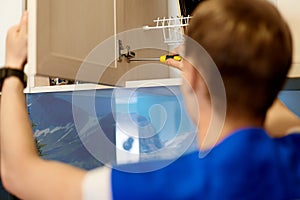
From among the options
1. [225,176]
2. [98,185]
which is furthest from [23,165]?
[225,176]

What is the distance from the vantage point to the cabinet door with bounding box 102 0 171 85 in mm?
1262

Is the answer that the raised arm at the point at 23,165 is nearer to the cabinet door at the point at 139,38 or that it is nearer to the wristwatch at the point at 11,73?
the wristwatch at the point at 11,73

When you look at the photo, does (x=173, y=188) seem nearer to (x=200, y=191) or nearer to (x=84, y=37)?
(x=200, y=191)

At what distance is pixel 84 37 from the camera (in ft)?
3.46

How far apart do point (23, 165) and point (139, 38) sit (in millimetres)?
822

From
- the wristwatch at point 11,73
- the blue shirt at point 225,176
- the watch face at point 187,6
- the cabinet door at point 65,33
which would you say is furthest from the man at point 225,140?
the watch face at point 187,6

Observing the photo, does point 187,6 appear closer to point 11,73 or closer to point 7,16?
point 7,16

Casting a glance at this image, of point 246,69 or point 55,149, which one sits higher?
point 246,69

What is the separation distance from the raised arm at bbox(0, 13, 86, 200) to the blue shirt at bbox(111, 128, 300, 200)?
8 centimetres

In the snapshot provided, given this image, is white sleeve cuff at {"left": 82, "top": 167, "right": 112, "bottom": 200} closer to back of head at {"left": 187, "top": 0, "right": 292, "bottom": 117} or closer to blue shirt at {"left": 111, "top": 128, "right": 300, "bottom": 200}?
blue shirt at {"left": 111, "top": 128, "right": 300, "bottom": 200}

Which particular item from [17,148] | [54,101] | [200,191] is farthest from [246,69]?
[54,101]

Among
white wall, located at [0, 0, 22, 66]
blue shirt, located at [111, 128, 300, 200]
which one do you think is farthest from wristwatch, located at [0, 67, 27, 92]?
white wall, located at [0, 0, 22, 66]

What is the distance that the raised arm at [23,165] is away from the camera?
26.4 inches

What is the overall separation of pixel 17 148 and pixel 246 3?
42cm
